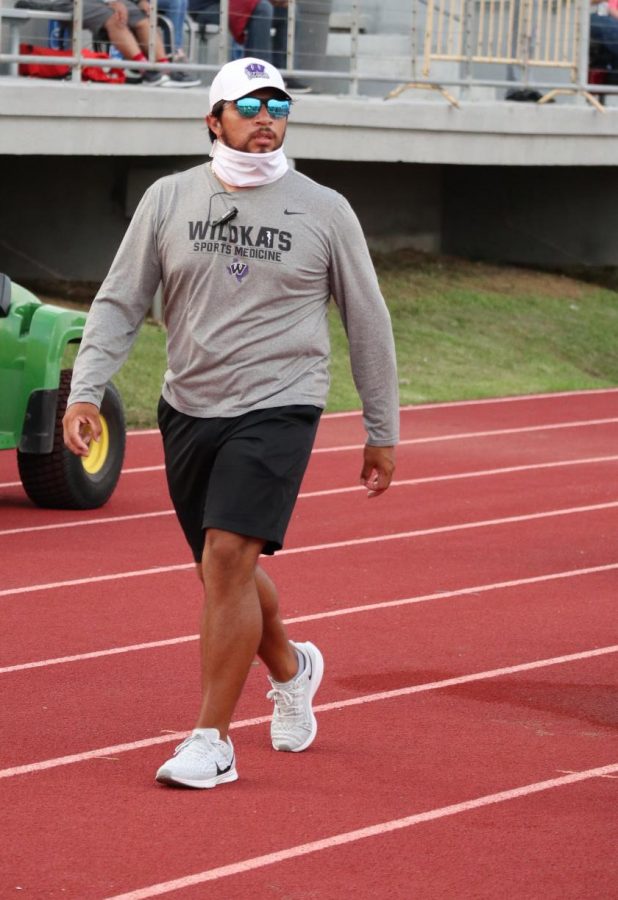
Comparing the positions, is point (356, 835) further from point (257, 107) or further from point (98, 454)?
point (98, 454)

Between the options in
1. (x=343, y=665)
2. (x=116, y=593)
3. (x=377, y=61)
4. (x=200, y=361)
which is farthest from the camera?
(x=377, y=61)

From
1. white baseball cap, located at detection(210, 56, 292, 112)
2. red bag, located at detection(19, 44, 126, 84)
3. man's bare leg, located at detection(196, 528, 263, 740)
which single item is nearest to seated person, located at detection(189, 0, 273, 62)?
red bag, located at detection(19, 44, 126, 84)

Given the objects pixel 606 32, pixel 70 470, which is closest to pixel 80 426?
pixel 70 470

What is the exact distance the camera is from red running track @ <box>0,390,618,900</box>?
4648mm

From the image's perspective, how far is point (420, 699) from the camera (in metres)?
6.47

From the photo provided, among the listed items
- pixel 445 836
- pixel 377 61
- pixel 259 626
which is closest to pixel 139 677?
pixel 259 626

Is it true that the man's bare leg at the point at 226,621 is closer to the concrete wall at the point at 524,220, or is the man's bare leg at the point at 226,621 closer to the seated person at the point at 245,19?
the seated person at the point at 245,19

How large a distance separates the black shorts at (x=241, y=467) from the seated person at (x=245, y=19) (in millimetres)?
13048

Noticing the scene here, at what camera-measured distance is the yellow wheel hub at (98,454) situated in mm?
10750

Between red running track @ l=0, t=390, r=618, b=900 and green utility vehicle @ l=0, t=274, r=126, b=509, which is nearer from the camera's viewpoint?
red running track @ l=0, t=390, r=618, b=900

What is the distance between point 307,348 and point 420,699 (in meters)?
1.73

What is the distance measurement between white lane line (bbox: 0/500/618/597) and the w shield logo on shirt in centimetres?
345

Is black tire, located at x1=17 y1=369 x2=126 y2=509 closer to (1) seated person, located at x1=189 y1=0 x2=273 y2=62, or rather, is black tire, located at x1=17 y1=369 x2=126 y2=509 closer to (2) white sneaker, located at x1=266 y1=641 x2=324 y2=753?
(2) white sneaker, located at x1=266 y1=641 x2=324 y2=753

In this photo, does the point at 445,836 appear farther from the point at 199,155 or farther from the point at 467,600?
the point at 199,155
